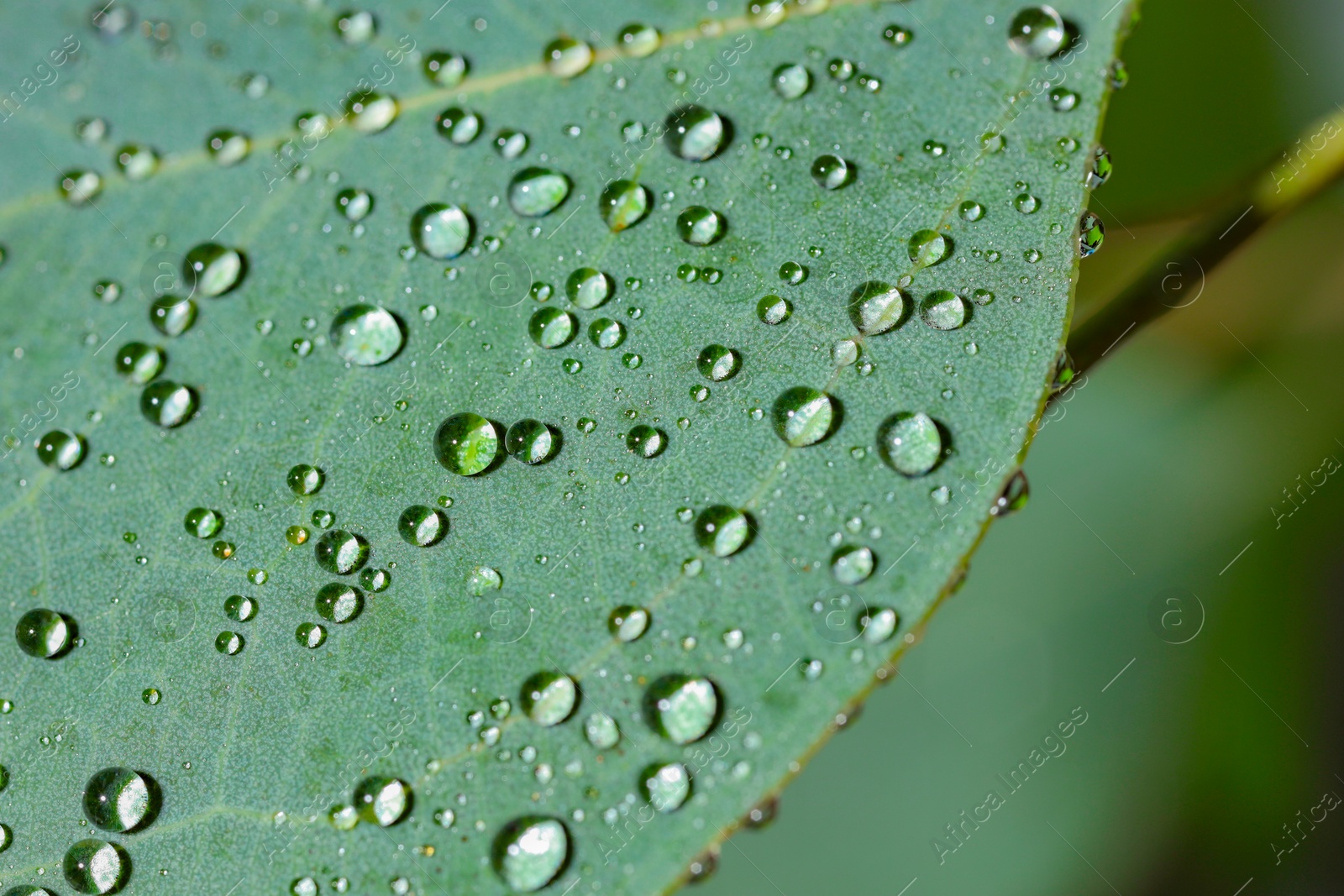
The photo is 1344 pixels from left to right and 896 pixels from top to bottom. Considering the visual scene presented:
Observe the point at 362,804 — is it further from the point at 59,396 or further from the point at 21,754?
the point at 59,396

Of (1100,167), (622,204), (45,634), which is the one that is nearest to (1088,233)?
(1100,167)

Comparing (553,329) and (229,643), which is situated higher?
(553,329)

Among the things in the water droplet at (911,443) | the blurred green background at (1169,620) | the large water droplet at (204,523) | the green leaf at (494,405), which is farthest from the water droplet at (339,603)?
the blurred green background at (1169,620)

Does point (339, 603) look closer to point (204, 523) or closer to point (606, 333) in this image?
point (204, 523)

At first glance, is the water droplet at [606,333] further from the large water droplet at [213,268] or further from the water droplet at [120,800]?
the water droplet at [120,800]

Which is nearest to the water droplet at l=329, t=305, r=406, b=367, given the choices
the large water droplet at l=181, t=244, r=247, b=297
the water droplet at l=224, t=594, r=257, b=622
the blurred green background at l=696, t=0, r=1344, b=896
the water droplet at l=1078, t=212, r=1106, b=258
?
the large water droplet at l=181, t=244, r=247, b=297

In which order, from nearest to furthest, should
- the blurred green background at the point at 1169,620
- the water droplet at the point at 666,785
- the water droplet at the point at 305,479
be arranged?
1. the water droplet at the point at 666,785
2. the water droplet at the point at 305,479
3. the blurred green background at the point at 1169,620

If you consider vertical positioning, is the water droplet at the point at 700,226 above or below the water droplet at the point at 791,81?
below
